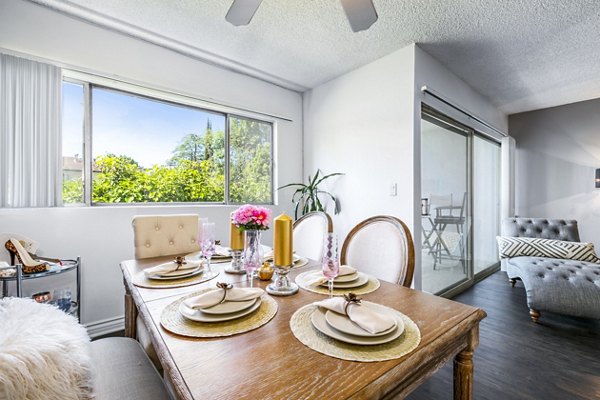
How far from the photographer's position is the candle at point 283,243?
1.01m

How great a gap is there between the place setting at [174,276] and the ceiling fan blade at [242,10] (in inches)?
50.6

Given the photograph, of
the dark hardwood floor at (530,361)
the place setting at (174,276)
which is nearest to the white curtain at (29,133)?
the place setting at (174,276)

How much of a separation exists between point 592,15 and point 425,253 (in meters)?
2.23

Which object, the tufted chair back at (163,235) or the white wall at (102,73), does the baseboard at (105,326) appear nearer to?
the white wall at (102,73)

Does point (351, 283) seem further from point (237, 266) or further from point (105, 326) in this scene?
point (105, 326)

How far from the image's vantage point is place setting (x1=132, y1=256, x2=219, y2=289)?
1.12 meters

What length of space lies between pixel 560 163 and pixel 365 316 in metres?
4.85

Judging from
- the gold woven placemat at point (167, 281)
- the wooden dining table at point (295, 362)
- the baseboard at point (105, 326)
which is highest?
the gold woven placemat at point (167, 281)

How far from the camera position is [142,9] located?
6.29 ft

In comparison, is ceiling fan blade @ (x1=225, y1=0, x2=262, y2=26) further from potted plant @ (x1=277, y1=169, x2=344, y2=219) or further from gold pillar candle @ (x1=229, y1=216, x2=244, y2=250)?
potted plant @ (x1=277, y1=169, x2=344, y2=219)

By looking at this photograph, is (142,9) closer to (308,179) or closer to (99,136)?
(99,136)

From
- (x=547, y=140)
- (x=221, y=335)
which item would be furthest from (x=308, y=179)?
(x=547, y=140)

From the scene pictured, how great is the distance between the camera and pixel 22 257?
1611mm

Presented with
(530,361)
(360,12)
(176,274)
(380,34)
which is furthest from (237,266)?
(380,34)
